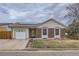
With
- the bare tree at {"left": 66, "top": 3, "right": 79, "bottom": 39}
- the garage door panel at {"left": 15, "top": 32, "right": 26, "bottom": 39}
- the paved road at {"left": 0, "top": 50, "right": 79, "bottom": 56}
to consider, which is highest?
the bare tree at {"left": 66, "top": 3, "right": 79, "bottom": 39}

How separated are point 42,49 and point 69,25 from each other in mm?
630

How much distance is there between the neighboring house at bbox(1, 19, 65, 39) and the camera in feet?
141

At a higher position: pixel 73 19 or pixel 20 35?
pixel 73 19

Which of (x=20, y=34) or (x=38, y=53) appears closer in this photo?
(x=38, y=53)

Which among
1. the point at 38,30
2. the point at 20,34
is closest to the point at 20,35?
the point at 20,34

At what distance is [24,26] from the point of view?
43.0 meters

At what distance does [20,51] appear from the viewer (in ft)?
141

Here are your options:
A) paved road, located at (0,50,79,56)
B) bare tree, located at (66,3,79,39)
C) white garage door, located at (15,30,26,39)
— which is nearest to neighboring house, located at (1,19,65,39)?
white garage door, located at (15,30,26,39)

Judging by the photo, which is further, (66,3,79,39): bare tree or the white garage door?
the white garage door

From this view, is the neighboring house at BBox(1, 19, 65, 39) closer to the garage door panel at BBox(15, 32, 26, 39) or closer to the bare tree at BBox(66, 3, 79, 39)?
the garage door panel at BBox(15, 32, 26, 39)

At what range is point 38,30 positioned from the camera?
141 ft

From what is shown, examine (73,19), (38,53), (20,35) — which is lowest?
(38,53)

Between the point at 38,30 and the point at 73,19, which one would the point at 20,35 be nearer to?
the point at 38,30

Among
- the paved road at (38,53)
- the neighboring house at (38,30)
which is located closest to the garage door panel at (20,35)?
the neighboring house at (38,30)
